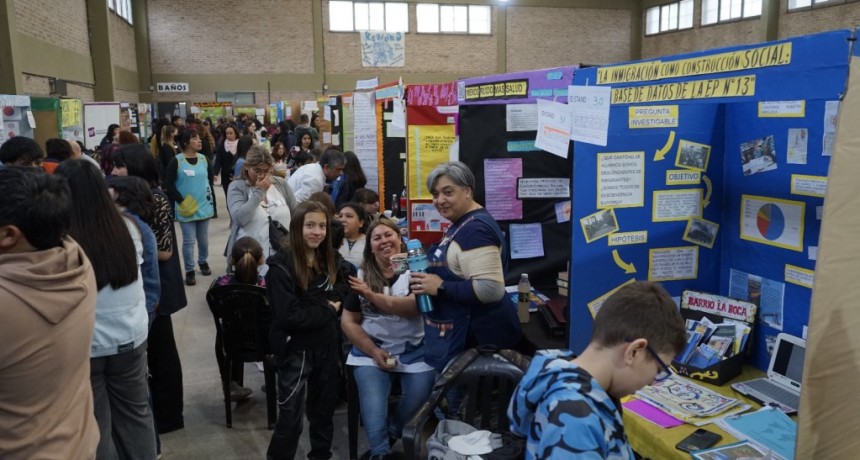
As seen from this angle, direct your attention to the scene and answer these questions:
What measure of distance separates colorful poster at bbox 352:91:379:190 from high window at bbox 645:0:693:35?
18.6 m

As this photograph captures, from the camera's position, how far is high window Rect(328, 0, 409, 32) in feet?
72.8

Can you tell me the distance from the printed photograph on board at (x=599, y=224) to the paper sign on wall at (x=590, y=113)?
1.08 ft

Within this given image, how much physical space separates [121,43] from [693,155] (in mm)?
18863

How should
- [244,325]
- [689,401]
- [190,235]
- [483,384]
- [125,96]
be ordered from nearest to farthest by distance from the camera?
[483,384]
[689,401]
[244,325]
[190,235]
[125,96]

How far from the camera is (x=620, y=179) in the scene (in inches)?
116

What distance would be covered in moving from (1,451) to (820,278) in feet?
6.98

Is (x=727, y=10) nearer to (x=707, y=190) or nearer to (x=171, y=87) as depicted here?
(x=171, y=87)

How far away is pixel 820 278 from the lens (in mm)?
1648

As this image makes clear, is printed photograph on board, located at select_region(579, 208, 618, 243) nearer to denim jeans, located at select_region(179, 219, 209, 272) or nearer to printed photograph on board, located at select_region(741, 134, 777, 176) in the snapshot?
printed photograph on board, located at select_region(741, 134, 777, 176)

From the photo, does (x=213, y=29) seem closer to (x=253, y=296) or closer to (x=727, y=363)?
(x=253, y=296)

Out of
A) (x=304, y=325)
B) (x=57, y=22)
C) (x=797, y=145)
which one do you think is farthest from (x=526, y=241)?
(x=57, y=22)

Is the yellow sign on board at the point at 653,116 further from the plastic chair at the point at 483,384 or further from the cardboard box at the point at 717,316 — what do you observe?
the plastic chair at the point at 483,384

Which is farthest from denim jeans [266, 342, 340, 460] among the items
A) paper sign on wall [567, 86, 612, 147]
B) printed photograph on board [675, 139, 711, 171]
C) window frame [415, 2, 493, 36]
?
window frame [415, 2, 493, 36]

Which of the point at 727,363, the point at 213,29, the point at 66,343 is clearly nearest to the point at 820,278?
the point at 727,363
